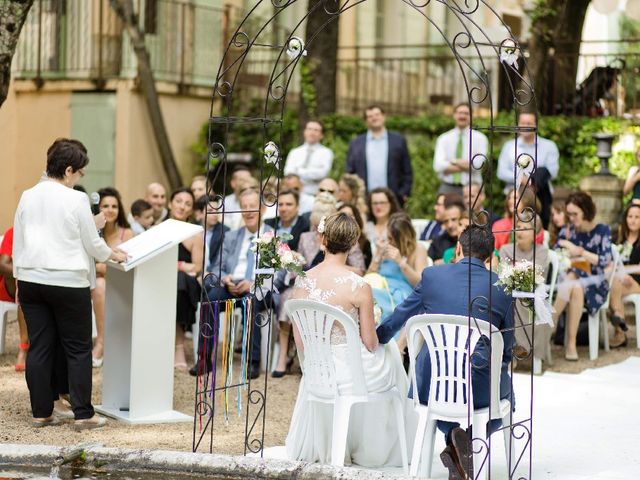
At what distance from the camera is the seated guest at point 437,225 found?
11.1 metres

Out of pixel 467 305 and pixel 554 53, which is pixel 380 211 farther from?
pixel 554 53

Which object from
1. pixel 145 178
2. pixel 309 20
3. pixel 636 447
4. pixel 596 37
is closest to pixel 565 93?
pixel 309 20

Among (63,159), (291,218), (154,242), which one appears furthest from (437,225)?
(63,159)

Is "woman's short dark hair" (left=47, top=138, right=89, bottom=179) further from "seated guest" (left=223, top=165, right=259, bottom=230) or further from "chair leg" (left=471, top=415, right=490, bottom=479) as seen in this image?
"seated guest" (left=223, top=165, right=259, bottom=230)

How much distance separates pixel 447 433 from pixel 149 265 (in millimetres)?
2562

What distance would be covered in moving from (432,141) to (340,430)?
1103 cm

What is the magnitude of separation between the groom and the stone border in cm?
66

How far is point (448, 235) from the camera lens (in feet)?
34.9

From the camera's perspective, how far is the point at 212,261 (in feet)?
34.6

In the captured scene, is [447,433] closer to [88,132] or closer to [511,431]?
[511,431]

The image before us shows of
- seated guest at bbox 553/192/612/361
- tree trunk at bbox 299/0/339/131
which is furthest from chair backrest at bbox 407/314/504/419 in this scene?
tree trunk at bbox 299/0/339/131

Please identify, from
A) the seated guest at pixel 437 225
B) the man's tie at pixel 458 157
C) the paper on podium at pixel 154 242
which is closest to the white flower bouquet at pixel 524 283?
the paper on podium at pixel 154 242

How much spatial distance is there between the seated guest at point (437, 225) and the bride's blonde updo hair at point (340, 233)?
421 cm

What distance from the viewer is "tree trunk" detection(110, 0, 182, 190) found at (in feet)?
57.0
